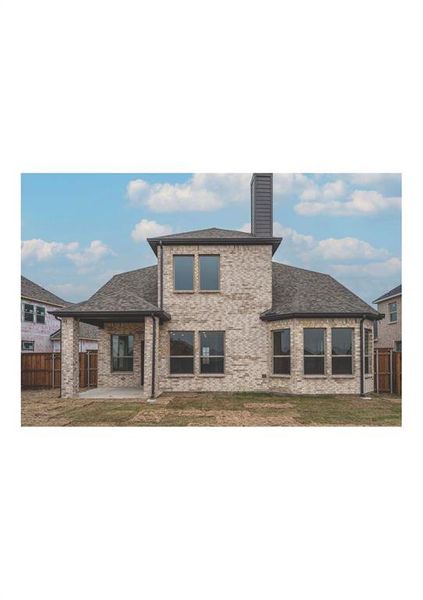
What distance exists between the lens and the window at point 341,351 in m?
15.1

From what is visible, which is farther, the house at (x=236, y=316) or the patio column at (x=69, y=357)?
the house at (x=236, y=316)

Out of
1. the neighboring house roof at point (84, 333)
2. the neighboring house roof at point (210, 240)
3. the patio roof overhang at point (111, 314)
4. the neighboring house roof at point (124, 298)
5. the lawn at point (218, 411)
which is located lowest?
the lawn at point (218, 411)

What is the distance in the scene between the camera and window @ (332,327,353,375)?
15.1 m

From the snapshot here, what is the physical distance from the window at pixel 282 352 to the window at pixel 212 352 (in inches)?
76.3

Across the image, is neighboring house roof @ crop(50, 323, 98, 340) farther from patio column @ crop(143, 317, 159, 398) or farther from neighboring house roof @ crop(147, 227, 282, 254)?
patio column @ crop(143, 317, 159, 398)

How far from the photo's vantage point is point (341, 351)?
49.8ft

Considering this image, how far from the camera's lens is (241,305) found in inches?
636

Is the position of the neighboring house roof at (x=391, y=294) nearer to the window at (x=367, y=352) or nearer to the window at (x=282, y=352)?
the window at (x=367, y=352)

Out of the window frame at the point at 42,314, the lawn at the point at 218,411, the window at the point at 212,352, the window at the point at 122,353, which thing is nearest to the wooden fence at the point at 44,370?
the window at the point at 122,353

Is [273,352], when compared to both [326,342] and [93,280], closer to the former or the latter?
[326,342]

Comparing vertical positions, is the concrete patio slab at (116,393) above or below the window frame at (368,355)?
below

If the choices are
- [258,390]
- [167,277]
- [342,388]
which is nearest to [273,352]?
[258,390]

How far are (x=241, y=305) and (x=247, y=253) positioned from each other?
6.49 ft

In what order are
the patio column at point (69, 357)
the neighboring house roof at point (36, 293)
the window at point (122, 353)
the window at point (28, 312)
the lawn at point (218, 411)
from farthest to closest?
the neighboring house roof at point (36, 293) < the window at point (28, 312) < the window at point (122, 353) < the patio column at point (69, 357) < the lawn at point (218, 411)
